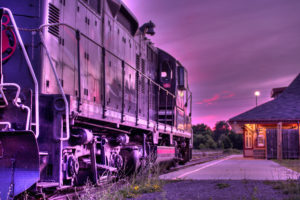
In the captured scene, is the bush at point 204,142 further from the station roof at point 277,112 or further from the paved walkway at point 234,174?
the paved walkway at point 234,174

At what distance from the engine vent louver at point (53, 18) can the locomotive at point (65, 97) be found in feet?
0.05

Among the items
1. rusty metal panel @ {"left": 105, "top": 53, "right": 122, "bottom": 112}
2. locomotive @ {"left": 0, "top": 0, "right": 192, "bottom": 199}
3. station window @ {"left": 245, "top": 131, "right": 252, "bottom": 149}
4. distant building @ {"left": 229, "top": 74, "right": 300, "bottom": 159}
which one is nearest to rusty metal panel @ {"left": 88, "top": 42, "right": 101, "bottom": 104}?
locomotive @ {"left": 0, "top": 0, "right": 192, "bottom": 199}

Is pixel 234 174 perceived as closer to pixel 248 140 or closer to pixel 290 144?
pixel 290 144

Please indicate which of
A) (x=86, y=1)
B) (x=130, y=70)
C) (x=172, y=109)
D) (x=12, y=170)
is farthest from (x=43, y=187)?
(x=172, y=109)

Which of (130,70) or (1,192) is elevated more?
(130,70)

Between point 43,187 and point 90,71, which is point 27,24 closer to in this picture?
point 90,71

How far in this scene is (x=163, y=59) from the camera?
12.6 metres

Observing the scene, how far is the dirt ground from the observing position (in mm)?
5459

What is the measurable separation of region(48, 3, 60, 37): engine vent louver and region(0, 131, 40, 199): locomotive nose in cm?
215

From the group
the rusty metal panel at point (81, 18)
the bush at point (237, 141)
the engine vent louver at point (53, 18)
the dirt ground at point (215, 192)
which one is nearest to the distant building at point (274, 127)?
the dirt ground at point (215, 192)

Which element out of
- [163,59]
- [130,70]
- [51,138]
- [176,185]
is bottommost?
[176,185]

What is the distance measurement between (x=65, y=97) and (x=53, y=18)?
67.0 inches

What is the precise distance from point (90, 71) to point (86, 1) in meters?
1.41

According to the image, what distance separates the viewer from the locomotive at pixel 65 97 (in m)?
4.66
